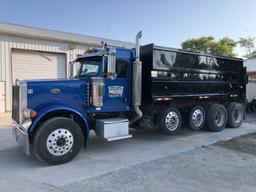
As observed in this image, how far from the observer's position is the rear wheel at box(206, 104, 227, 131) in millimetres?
9281

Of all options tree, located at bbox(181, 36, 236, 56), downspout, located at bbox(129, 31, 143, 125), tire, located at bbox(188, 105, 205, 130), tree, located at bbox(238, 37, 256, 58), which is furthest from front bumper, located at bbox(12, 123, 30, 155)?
tree, located at bbox(238, 37, 256, 58)

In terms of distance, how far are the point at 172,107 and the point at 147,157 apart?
85.4 inches

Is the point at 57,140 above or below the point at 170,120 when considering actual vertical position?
below

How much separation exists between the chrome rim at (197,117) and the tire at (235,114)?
5.79 ft

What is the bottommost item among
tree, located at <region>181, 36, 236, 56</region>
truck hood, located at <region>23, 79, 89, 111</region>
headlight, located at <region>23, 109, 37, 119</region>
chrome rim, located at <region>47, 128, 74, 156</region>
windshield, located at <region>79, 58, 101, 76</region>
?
Answer: chrome rim, located at <region>47, 128, 74, 156</region>

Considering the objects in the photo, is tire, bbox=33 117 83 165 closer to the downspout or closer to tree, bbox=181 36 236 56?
the downspout

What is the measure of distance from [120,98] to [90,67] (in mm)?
1070

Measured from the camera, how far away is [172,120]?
8.07m

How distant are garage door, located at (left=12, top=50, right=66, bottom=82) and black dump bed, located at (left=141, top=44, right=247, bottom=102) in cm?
832

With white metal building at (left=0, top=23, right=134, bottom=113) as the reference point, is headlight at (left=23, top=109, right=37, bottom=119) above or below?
below

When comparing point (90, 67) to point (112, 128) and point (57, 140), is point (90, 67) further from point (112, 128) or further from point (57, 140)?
point (57, 140)

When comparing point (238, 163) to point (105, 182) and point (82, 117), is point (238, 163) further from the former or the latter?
point (82, 117)

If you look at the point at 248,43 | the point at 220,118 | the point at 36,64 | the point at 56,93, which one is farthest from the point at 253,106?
the point at 248,43

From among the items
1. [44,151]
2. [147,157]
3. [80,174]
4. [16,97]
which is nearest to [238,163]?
[147,157]
